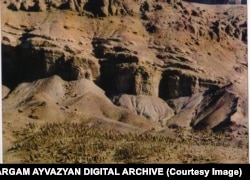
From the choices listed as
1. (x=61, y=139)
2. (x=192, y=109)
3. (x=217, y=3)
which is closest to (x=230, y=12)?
(x=217, y=3)

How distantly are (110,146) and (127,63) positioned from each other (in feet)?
42.7

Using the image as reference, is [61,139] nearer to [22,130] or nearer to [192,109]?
[22,130]

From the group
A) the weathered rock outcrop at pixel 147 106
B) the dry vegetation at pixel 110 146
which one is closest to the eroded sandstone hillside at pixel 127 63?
the weathered rock outcrop at pixel 147 106

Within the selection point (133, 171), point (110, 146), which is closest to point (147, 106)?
point (110, 146)

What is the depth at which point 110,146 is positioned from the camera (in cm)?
4284

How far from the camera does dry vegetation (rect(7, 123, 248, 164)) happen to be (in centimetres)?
4047

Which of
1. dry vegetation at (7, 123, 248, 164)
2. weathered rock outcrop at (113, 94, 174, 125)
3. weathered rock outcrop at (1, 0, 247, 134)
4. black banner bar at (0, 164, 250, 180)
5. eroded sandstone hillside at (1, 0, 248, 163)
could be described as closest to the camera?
black banner bar at (0, 164, 250, 180)

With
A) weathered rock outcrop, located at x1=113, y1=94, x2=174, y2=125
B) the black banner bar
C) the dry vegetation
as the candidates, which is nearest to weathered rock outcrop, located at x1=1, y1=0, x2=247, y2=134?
weathered rock outcrop, located at x1=113, y1=94, x2=174, y2=125

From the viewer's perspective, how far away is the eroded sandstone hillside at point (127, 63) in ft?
167

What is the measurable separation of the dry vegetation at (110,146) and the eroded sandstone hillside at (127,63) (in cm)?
227

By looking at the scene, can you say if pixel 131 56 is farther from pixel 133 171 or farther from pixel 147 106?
pixel 133 171

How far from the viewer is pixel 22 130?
44.2 m

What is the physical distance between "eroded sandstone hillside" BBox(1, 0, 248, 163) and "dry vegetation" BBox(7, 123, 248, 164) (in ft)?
7.45

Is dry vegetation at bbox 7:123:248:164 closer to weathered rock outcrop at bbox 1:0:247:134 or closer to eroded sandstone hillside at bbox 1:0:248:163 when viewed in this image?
eroded sandstone hillside at bbox 1:0:248:163
